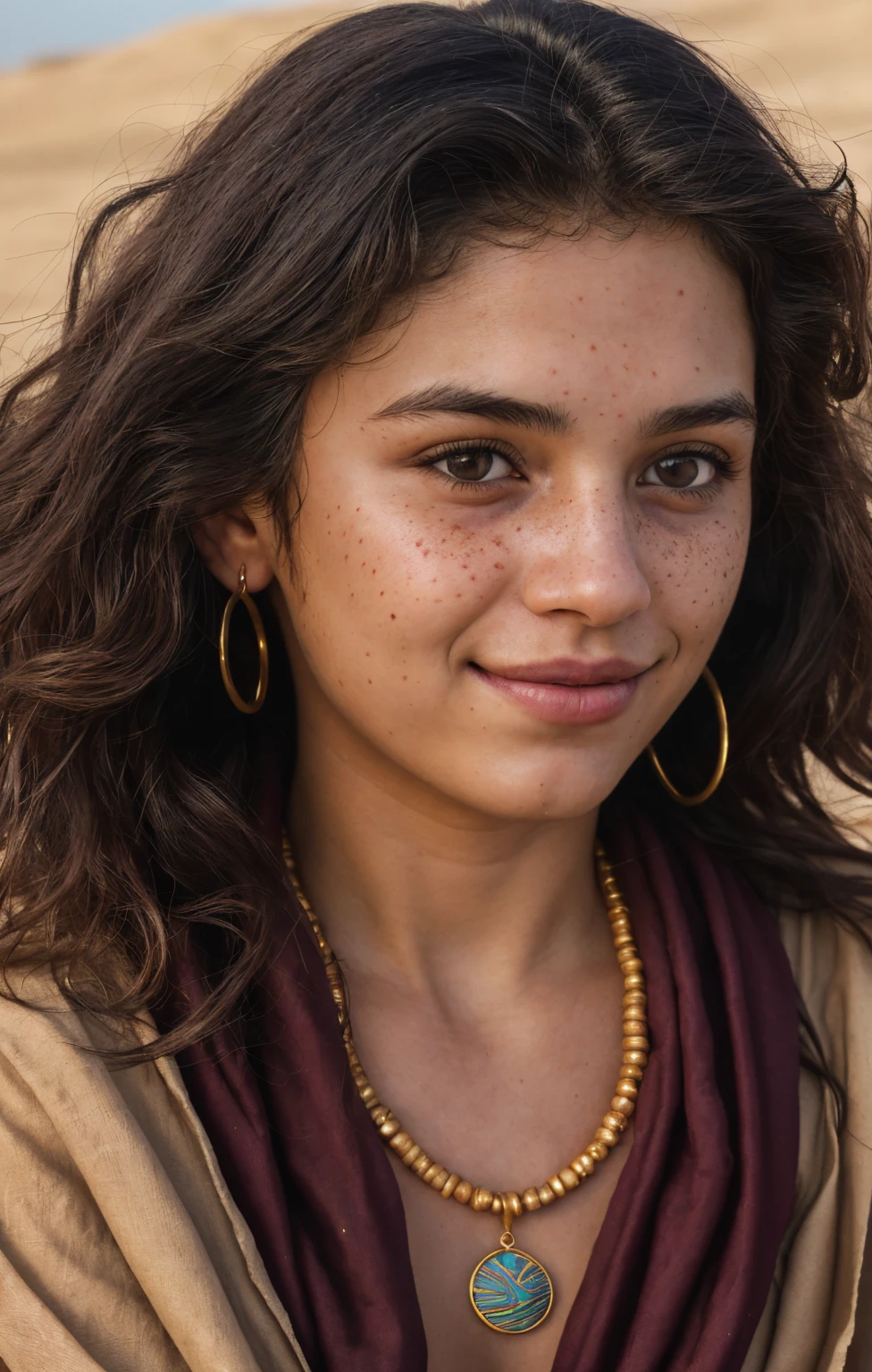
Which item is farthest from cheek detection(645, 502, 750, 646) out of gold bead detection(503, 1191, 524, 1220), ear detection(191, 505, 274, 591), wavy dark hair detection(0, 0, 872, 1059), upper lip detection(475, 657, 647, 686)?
Answer: gold bead detection(503, 1191, 524, 1220)

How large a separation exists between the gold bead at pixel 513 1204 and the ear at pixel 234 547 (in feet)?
2.85

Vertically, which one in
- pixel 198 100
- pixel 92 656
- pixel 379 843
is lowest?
pixel 379 843

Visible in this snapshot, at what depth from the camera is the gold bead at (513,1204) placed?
2.07 meters

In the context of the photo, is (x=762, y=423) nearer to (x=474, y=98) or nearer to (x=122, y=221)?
(x=474, y=98)

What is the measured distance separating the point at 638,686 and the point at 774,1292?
0.84m

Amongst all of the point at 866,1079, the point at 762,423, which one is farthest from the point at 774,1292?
the point at 762,423

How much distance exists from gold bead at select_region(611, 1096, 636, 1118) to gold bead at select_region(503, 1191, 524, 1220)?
0.62ft

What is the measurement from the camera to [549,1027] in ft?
7.34

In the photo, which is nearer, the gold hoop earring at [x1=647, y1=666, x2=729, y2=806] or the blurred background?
the gold hoop earring at [x1=647, y1=666, x2=729, y2=806]

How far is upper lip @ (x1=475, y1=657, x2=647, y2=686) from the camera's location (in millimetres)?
1869

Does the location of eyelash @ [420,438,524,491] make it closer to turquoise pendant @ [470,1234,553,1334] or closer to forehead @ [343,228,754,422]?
forehead @ [343,228,754,422]

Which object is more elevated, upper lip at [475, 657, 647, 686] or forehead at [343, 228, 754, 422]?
forehead at [343, 228, 754, 422]

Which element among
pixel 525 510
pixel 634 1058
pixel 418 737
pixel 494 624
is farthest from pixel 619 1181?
pixel 525 510

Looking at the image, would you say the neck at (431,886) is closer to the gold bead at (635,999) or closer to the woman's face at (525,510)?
the gold bead at (635,999)
